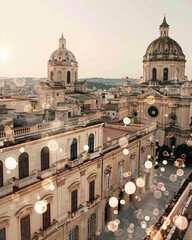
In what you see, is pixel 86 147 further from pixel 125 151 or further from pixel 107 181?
pixel 125 151

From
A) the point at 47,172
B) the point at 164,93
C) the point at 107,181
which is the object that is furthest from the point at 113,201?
the point at 164,93

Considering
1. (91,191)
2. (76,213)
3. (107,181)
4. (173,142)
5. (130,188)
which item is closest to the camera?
(76,213)

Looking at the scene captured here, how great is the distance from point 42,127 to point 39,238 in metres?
6.70

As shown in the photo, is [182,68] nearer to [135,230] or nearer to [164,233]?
[135,230]

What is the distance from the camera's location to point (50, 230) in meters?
16.0

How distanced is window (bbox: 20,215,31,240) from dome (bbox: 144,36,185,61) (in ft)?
158

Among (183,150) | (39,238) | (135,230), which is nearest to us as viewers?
(39,238)

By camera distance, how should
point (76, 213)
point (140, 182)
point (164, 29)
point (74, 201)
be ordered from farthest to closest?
point (164, 29) → point (140, 182) → point (74, 201) → point (76, 213)

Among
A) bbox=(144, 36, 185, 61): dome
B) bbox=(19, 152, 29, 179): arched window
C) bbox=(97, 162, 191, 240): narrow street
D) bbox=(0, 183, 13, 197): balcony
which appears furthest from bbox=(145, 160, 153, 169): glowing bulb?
bbox=(144, 36, 185, 61): dome

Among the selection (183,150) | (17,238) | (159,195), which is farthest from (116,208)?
(183,150)

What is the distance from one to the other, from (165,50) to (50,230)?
161 feet

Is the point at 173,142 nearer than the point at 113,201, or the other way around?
the point at 113,201

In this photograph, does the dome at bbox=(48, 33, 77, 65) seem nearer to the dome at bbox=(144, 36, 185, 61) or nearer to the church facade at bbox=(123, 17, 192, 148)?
the church facade at bbox=(123, 17, 192, 148)

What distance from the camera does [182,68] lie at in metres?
56.9
